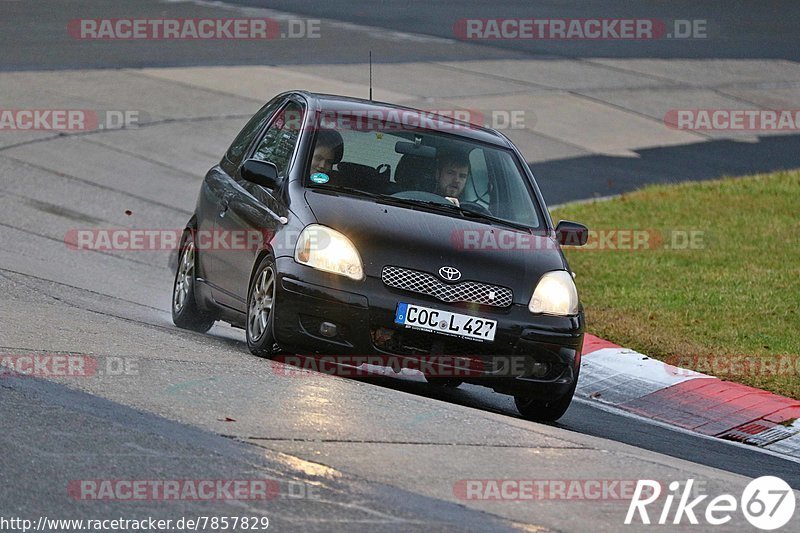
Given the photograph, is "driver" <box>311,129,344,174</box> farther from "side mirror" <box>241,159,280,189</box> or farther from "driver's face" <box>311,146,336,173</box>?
"side mirror" <box>241,159,280,189</box>

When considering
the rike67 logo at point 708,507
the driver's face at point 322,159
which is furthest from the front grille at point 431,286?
the rike67 logo at point 708,507

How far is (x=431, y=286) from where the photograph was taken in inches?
323

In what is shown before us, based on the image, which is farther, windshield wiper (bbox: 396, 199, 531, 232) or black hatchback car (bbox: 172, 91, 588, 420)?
windshield wiper (bbox: 396, 199, 531, 232)

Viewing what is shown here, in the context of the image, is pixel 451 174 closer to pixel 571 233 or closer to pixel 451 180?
pixel 451 180

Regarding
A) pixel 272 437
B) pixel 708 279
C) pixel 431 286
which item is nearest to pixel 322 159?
pixel 431 286

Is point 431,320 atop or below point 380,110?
below

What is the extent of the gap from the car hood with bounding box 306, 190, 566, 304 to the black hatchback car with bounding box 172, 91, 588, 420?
1cm

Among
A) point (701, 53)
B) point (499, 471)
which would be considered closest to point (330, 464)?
point (499, 471)

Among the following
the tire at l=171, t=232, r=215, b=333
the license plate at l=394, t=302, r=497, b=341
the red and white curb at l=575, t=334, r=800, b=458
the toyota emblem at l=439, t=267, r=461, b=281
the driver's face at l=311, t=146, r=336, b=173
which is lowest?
the red and white curb at l=575, t=334, r=800, b=458

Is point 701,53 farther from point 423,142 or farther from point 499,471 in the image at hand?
point 499,471

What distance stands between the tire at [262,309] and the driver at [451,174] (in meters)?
1.25

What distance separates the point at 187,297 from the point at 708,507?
5018 mm

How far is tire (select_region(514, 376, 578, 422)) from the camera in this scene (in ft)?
28.6

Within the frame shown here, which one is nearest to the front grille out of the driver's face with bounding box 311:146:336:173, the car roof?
the driver's face with bounding box 311:146:336:173
